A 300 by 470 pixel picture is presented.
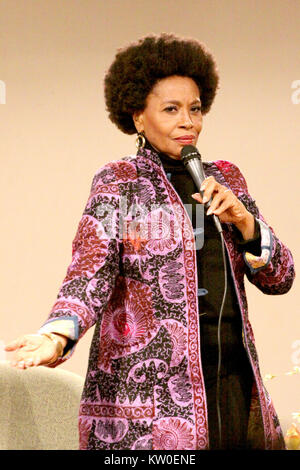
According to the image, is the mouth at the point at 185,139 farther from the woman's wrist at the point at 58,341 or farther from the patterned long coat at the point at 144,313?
the woman's wrist at the point at 58,341

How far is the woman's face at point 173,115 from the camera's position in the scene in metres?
1.56

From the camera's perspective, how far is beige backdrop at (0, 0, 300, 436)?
2723 mm

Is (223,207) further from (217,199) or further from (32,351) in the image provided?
(32,351)

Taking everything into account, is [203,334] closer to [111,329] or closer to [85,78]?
[111,329]

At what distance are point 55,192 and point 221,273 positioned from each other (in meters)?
1.38

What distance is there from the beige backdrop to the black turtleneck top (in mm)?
1320

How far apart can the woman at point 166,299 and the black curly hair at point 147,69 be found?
0.04 m

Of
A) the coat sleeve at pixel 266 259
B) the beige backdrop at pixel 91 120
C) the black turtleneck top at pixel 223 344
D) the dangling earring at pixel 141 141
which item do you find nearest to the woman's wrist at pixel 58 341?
the black turtleneck top at pixel 223 344

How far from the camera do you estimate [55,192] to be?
2.77 m

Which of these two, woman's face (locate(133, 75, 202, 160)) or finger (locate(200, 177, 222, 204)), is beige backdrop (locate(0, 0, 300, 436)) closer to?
woman's face (locate(133, 75, 202, 160))

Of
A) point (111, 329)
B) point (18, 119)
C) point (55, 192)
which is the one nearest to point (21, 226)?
point (55, 192)

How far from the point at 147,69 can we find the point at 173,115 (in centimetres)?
12

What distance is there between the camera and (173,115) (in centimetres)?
158

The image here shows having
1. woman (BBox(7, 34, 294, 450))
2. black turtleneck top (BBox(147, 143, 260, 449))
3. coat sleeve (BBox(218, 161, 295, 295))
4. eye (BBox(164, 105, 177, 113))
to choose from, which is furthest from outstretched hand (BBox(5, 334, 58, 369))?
eye (BBox(164, 105, 177, 113))
